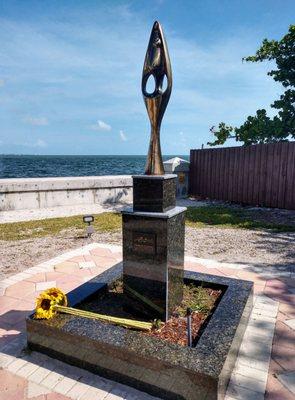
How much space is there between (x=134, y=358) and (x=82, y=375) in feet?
1.96

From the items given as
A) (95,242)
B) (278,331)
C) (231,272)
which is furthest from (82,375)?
(95,242)

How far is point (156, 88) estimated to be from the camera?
319cm

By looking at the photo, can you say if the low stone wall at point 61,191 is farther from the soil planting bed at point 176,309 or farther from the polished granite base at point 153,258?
the polished granite base at point 153,258

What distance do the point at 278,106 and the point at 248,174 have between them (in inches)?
139

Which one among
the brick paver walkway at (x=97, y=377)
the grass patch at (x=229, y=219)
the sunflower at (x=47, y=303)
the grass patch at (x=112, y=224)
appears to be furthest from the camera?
the grass patch at (x=229, y=219)

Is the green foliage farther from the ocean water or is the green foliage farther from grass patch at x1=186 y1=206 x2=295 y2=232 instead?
the ocean water

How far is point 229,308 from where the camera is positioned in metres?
3.33

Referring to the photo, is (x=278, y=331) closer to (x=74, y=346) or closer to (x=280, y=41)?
(x=74, y=346)

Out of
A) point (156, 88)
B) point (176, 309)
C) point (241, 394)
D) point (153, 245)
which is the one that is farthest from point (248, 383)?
point (156, 88)

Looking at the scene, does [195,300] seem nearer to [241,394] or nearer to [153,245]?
[153,245]

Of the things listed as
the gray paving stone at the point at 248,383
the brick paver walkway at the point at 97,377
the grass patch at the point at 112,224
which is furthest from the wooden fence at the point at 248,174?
the gray paving stone at the point at 248,383

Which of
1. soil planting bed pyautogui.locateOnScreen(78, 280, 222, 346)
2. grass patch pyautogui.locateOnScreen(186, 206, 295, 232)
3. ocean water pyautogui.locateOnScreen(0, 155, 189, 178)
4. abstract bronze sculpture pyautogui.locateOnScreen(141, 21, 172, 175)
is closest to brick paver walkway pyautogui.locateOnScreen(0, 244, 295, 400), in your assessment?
soil planting bed pyautogui.locateOnScreen(78, 280, 222, 346)

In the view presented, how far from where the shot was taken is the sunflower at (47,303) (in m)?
3.01

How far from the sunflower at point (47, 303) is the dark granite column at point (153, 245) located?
0.76 metres
